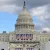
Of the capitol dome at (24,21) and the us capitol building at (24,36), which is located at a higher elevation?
the capitol dome at (24,21)

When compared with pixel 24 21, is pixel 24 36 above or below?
below

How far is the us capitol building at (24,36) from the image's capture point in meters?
118

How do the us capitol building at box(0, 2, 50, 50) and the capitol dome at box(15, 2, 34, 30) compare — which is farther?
the capitol dome at box(15, 2, 34, 30)

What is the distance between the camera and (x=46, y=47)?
8050 cm

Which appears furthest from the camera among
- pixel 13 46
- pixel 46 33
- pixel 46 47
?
pixel 46 33

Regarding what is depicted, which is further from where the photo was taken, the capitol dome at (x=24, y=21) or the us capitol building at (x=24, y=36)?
the capitol dome at (x=24, y=21)

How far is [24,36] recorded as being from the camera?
12525 cm

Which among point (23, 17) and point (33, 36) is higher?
point (23, 17)

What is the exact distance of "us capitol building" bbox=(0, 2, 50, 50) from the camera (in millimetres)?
118119

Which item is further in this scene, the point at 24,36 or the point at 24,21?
the point at 24,21

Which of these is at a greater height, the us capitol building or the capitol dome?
the capitol dome

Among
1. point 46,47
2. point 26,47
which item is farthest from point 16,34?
point 46,47

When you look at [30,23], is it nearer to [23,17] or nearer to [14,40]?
[23,17]

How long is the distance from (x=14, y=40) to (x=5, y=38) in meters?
7.09
